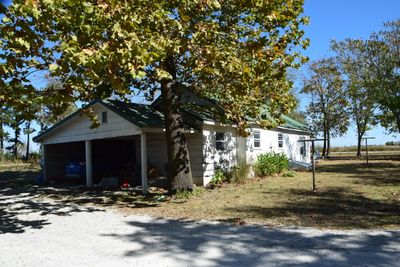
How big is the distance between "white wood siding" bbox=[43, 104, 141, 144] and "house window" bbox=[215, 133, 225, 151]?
14.9 feet

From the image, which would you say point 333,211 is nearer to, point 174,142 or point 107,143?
point 174,142

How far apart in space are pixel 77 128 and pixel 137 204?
837cm

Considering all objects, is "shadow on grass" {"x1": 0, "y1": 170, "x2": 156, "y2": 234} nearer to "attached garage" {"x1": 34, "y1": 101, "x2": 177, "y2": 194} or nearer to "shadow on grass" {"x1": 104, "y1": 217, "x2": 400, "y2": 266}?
"attached garage" {"x1": 34, "y1": 101, "x2": 177, "y2": 194}

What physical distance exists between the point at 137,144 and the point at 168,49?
1258 cm

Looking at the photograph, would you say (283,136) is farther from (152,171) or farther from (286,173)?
(152,171)

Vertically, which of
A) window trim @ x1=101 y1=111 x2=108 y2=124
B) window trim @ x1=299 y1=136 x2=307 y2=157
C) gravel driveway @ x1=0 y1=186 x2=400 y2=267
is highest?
window trim @ x1=101 y1=111 x2=108 y2=124

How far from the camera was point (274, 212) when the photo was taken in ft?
34.2

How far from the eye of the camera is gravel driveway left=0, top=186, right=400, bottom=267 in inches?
250

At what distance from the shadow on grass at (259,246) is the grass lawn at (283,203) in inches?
44.2

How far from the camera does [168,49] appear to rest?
9.80 meters

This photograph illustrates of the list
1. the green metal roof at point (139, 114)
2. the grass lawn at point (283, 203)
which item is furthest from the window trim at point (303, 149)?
the green metal roof at point (139, 114)

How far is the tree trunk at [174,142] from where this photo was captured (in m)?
14.3

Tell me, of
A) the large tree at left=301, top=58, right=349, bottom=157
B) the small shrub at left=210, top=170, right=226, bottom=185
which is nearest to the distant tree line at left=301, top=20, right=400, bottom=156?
the large tree at left=301, top=58, right=349, bottom=157

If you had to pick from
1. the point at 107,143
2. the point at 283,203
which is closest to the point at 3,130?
the point at 107,143
